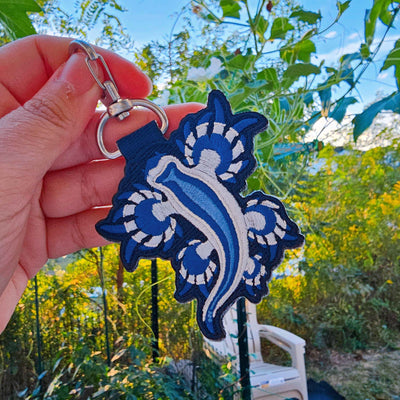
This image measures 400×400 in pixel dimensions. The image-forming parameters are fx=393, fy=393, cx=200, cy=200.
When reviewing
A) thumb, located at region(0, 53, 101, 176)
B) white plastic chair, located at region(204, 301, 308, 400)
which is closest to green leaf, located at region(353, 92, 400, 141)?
thumb, located at region(0, 53, 101, 176)

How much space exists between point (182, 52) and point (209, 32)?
0.66ft

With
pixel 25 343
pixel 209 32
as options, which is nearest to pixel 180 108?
pixel 209 32

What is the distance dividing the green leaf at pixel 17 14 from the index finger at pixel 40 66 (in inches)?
1.6

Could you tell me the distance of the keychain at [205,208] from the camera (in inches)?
23.1

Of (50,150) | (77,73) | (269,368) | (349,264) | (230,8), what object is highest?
(230,8)

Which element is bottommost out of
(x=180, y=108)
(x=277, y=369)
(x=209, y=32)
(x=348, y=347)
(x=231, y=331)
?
(x=348, y=347)

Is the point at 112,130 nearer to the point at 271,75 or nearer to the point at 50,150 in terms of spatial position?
the point at 50,150

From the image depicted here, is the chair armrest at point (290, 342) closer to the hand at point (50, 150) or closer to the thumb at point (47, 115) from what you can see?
the hand at point (50, 150)

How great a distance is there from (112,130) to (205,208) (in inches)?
8.3

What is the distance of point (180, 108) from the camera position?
68cm

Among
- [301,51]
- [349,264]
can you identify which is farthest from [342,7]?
[349,264]

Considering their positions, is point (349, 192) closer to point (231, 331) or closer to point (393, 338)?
point (393, 338)

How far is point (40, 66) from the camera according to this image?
69 centimetres

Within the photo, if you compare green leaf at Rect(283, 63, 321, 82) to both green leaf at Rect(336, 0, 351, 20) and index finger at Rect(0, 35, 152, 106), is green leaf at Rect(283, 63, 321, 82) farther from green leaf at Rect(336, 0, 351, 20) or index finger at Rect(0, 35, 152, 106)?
index finger at Rect(0, 35, 152, 106)
